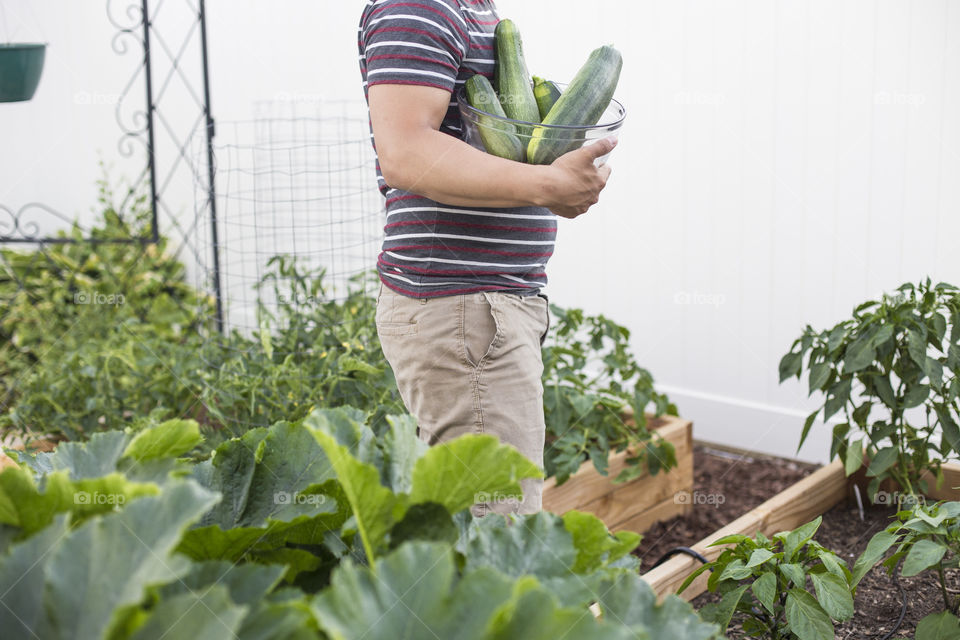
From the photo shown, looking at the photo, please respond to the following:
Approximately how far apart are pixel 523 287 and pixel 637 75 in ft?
5.11

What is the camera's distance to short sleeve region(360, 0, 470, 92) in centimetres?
105

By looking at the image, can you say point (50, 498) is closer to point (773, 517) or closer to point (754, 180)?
point (773, 517)

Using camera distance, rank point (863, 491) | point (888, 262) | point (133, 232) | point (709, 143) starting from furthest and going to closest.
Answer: point (133, 232)
point (709, 143)
point (888, 262)
point (863, 491)

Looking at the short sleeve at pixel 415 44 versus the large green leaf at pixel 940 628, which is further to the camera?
the short sleeve at pixel 415 44

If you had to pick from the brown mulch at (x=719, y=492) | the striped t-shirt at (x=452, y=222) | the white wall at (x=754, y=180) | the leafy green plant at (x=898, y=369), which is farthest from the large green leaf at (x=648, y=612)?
the white wall at (x=754, y=180)

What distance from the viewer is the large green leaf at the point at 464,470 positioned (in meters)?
0.49

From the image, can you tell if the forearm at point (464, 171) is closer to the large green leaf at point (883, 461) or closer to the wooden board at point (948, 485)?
the large green leaf at point (883, 461)

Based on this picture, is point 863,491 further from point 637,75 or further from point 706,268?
point 637,75

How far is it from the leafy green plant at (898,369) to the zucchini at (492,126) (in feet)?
2.47

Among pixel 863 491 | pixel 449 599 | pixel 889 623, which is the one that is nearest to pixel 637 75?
pixel 863 491

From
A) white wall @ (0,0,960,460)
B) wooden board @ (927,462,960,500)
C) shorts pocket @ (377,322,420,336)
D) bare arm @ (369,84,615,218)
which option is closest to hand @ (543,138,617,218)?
bare arm @ (369,84,615,218)

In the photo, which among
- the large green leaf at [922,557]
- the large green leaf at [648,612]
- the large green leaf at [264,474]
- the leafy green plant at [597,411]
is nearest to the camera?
the large green leaf at [648,612]

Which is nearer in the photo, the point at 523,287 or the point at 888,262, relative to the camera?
the point at 523,287

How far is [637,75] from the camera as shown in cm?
257
